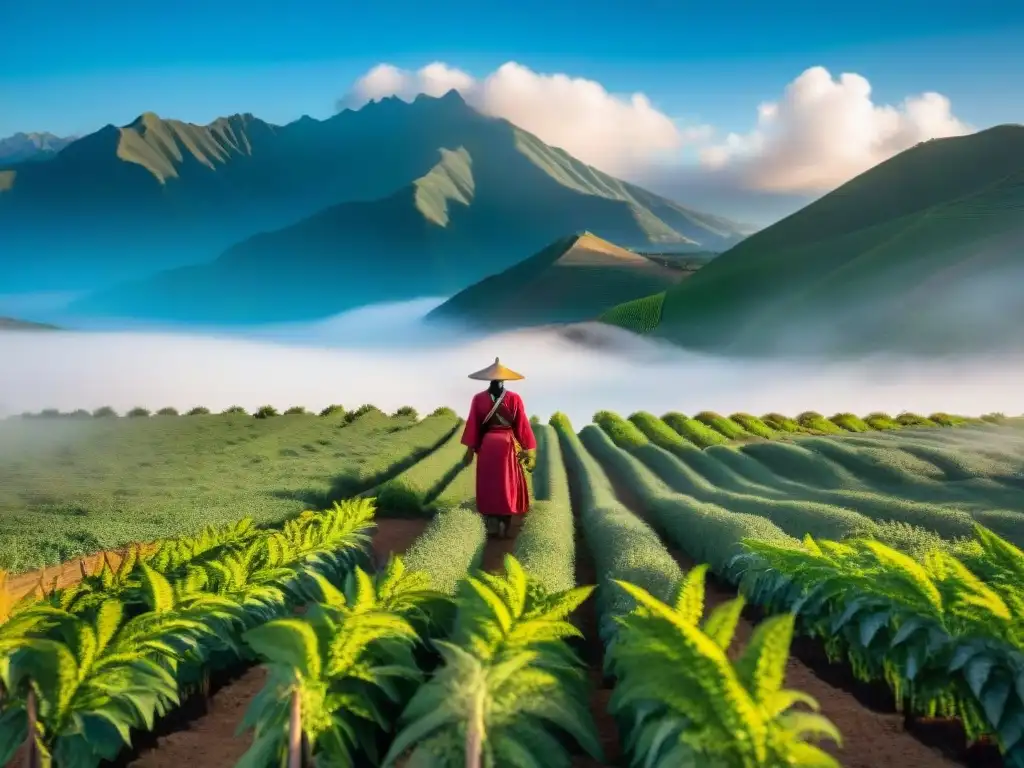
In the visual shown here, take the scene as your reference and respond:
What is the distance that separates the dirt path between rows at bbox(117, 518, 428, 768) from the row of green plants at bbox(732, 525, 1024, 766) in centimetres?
445

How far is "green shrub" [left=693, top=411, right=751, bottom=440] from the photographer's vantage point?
1166 inches

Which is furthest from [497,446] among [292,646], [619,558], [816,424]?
[816,424]

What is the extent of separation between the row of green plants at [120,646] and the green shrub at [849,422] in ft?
91.8

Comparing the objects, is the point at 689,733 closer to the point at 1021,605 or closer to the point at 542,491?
the point at 1021,605

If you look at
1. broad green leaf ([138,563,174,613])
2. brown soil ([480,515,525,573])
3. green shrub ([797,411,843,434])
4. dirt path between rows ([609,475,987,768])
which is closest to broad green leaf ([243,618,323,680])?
broad green leaf ([138,563,174,613])

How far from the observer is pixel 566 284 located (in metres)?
77.6

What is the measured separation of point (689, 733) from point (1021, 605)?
2.89 metres

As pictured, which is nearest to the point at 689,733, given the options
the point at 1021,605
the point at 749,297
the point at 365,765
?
the point at 365,765

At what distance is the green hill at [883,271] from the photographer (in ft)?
141

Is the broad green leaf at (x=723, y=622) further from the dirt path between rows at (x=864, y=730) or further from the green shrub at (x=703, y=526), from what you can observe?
the green shrub at (x=703, y=526)


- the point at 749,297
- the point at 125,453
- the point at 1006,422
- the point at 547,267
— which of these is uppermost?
the point at 547,267

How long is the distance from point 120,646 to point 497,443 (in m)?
7.22

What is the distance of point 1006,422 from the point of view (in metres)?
25.7

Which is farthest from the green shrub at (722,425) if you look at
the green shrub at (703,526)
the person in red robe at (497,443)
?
the person in red robe at (497,443)
